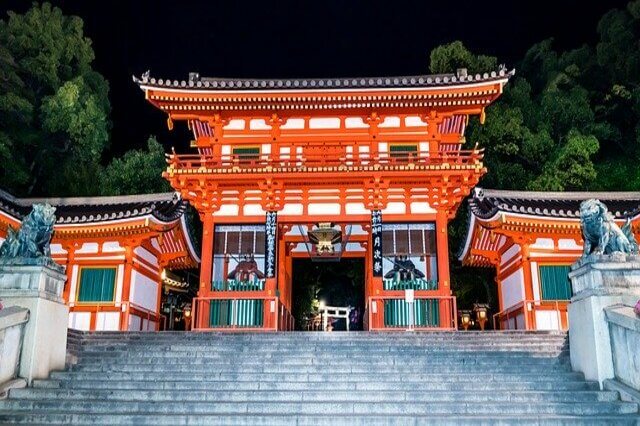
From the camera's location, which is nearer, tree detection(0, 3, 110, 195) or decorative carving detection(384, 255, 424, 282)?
decorative carving detection(384, 255, 424, 282)

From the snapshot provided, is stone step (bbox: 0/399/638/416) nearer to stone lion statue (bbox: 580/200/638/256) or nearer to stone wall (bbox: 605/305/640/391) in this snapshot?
stone wall (bbox: 605/305/640/391)

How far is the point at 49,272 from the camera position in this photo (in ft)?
30.7

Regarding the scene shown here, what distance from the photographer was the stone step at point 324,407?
300 inches

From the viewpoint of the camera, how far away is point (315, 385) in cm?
888

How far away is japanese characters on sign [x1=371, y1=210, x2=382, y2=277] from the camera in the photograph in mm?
17031

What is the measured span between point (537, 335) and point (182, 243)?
1438 cm

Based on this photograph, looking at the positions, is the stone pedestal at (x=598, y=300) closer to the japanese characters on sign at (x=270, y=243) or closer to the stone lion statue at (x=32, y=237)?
the stone lion statue at (x=32, y=237)

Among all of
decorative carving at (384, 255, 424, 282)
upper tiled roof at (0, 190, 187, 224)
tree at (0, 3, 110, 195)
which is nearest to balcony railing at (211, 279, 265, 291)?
upper tiled roof at (0, 190, 187, 224)

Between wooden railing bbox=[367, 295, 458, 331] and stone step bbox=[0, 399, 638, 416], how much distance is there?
8.31m

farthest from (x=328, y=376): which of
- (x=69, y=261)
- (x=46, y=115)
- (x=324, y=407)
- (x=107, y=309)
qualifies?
(x=46, y=115)

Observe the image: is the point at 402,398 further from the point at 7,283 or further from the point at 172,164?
the point at 172,164

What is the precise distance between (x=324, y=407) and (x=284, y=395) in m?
0.83

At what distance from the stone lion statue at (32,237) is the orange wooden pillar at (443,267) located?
10976 mm

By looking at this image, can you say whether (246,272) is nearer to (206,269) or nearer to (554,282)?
(206,269)
